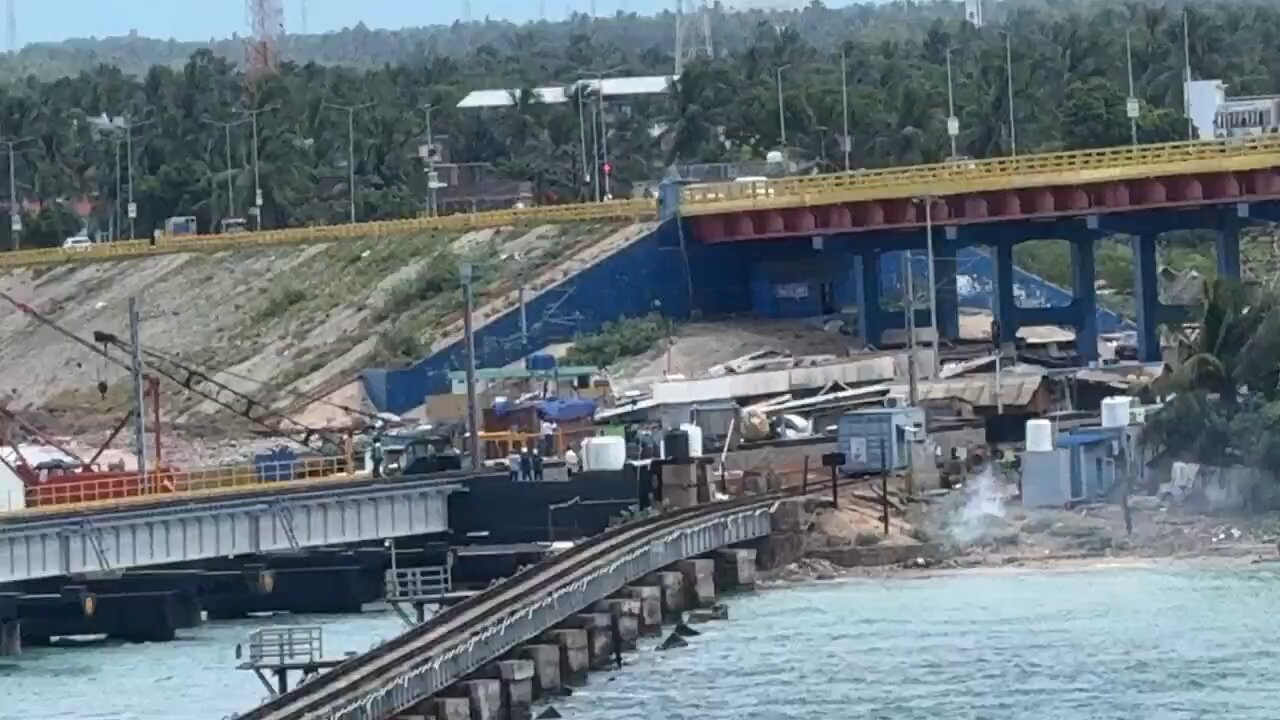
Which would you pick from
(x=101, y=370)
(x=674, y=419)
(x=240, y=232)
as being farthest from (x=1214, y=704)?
(x=240, y=232)

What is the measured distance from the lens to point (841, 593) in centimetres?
8806

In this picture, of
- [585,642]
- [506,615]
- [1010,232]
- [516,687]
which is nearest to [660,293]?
[1010,232]

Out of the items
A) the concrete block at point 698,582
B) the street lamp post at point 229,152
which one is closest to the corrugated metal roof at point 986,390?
the concrete block at point 698,582

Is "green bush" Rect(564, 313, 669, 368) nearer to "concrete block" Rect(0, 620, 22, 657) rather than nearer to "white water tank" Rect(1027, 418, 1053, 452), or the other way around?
"white water tank" Rect(1027, 418, 1053, 452)

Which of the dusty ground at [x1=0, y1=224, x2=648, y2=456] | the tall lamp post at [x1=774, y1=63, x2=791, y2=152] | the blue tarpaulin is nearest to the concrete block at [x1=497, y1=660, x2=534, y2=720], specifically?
the blue tarpaulin

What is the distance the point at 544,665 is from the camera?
237 ft

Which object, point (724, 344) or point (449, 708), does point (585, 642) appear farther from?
point (724, 344)

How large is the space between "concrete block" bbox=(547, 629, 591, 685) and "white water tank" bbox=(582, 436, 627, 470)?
23.4 metres

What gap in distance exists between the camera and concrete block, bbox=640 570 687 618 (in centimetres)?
8312

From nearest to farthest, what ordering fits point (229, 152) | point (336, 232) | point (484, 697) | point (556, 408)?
point (484, 697)
point (556, 408)
point (336, 232)
point (229, 152)

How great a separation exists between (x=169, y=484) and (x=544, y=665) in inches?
1005

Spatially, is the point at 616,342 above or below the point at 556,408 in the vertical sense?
above

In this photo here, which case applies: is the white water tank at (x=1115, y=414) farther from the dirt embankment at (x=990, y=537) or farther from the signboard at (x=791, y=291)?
the signboard at (x=791, y=291)

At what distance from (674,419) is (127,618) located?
24.0 m
